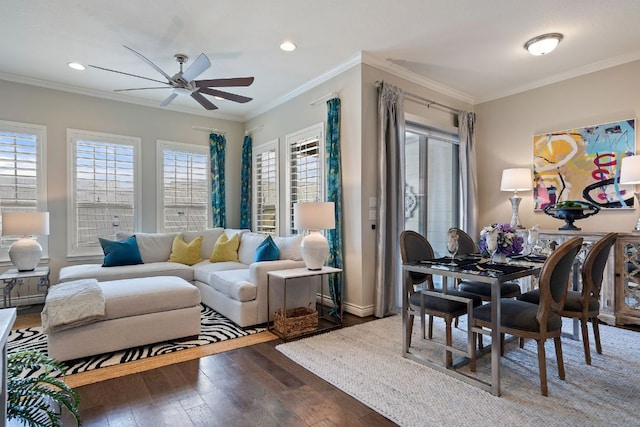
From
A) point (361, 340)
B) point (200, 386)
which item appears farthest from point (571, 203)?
point (200, 386)

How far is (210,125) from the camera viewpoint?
6.09 m

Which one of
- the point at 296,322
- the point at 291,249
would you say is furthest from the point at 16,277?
the point at 296,322

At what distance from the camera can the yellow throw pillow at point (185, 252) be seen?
5.04m

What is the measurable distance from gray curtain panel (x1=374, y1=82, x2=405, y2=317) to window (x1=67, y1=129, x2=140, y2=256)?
3784mm

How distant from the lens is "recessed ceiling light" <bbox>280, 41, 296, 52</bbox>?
11.8ft

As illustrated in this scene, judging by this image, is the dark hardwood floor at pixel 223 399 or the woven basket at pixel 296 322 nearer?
the dark hardwood floor at pixel 223 399

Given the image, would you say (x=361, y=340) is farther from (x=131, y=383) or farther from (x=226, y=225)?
(x=226, y=225)

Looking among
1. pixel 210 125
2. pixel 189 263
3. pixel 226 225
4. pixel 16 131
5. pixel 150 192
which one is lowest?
pixel 189 263

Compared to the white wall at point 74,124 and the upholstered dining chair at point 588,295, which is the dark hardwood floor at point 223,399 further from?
the white wall at point 74,124

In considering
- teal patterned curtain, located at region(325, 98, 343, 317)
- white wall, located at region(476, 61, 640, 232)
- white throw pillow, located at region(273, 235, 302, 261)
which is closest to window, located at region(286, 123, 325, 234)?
teal patterned curtain, located at region(325, 98, 343, 317)

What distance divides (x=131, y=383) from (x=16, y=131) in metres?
4.01

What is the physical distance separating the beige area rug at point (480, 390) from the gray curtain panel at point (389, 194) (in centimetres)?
74

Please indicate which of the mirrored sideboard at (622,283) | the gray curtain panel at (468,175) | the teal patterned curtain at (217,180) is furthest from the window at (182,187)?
the mirrored sideboard at (622,283)

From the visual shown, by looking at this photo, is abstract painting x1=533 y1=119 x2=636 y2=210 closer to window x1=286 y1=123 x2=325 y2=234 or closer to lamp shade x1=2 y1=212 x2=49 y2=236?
window x1=286 y1=123 x2=325 y2=234
